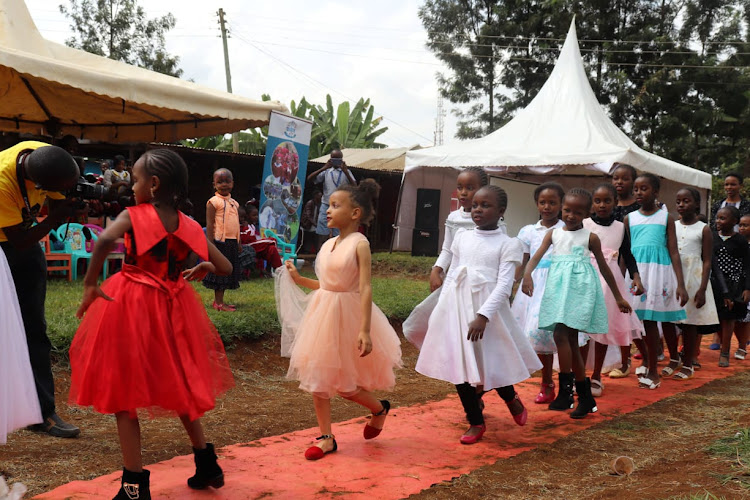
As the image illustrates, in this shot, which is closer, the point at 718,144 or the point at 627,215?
the point at 627,215

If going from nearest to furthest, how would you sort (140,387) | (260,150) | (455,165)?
(140,387)
(455,165)
(260,150)

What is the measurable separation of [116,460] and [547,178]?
1500 cm

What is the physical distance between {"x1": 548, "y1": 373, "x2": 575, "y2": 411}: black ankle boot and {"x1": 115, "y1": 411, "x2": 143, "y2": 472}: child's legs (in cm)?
347

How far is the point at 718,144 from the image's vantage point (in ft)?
89.1

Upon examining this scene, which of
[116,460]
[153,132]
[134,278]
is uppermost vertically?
[153,132]

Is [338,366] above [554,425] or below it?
above

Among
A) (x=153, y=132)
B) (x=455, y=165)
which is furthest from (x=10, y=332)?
(x=455, y=165)

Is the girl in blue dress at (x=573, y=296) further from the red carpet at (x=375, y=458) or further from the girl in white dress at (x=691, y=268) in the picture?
the girl in white dress at (x=691, y=268)

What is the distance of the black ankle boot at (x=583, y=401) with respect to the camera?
5250 mm

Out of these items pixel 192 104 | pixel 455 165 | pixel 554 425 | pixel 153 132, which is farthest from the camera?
pixel 455 165

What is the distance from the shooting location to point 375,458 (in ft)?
13.5

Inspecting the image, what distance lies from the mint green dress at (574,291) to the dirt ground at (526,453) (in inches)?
30.6

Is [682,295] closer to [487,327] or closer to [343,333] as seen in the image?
[487,327]

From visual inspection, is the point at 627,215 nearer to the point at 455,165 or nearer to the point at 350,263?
the point at 350,263
